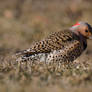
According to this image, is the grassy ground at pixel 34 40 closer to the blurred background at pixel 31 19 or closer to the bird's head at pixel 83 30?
the blurred background at pixel 31 19

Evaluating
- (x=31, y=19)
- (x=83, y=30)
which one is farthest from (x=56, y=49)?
(x=31, y=19)

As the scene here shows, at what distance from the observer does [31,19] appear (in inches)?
542

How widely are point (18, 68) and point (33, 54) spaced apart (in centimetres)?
98

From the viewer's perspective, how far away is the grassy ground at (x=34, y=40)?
340 centimetres

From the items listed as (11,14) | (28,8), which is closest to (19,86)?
(11,14)

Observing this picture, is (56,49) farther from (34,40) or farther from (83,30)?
(34,40)

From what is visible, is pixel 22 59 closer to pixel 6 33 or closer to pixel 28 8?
pixel 6 33

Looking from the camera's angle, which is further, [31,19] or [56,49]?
[31,19]

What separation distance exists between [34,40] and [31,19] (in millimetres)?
7220

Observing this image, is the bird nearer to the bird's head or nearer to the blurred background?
the bird's head

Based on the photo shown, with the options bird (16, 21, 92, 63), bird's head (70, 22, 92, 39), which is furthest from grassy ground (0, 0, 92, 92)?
bird's head (70, 22, 92, 39)

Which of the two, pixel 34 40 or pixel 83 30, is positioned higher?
pixel 34 40

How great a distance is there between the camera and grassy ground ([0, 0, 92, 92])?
11.2 ft

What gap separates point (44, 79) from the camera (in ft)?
11.8
